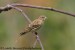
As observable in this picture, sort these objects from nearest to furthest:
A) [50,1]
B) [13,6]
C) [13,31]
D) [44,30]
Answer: [13,6] → [13,31] → [44,30] → [50,1]

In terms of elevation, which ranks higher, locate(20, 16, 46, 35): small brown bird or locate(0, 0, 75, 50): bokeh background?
locate(20, 16, 46, 35): small brown bird

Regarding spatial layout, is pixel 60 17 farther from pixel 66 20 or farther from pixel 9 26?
pixel 9 26

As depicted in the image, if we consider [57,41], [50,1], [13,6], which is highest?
[13,6]

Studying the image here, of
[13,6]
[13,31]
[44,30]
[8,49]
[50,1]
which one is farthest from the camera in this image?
[50,1]

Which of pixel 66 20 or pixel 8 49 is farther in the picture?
pixel 66 20

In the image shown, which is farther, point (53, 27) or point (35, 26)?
point (53, 27)

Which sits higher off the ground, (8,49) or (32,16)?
(8,49)

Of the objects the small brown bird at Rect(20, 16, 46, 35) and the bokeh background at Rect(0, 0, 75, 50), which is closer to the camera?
the small brown bird at Rect(20, 16, 46, 35)

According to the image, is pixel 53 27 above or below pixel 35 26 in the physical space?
below

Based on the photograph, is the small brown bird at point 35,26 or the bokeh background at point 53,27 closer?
the small brown bird at point 35,26

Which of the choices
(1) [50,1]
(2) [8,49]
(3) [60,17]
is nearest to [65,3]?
(3) [60,17]

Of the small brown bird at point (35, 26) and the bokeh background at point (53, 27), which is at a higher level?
the small brown bird at point (35, 26)
